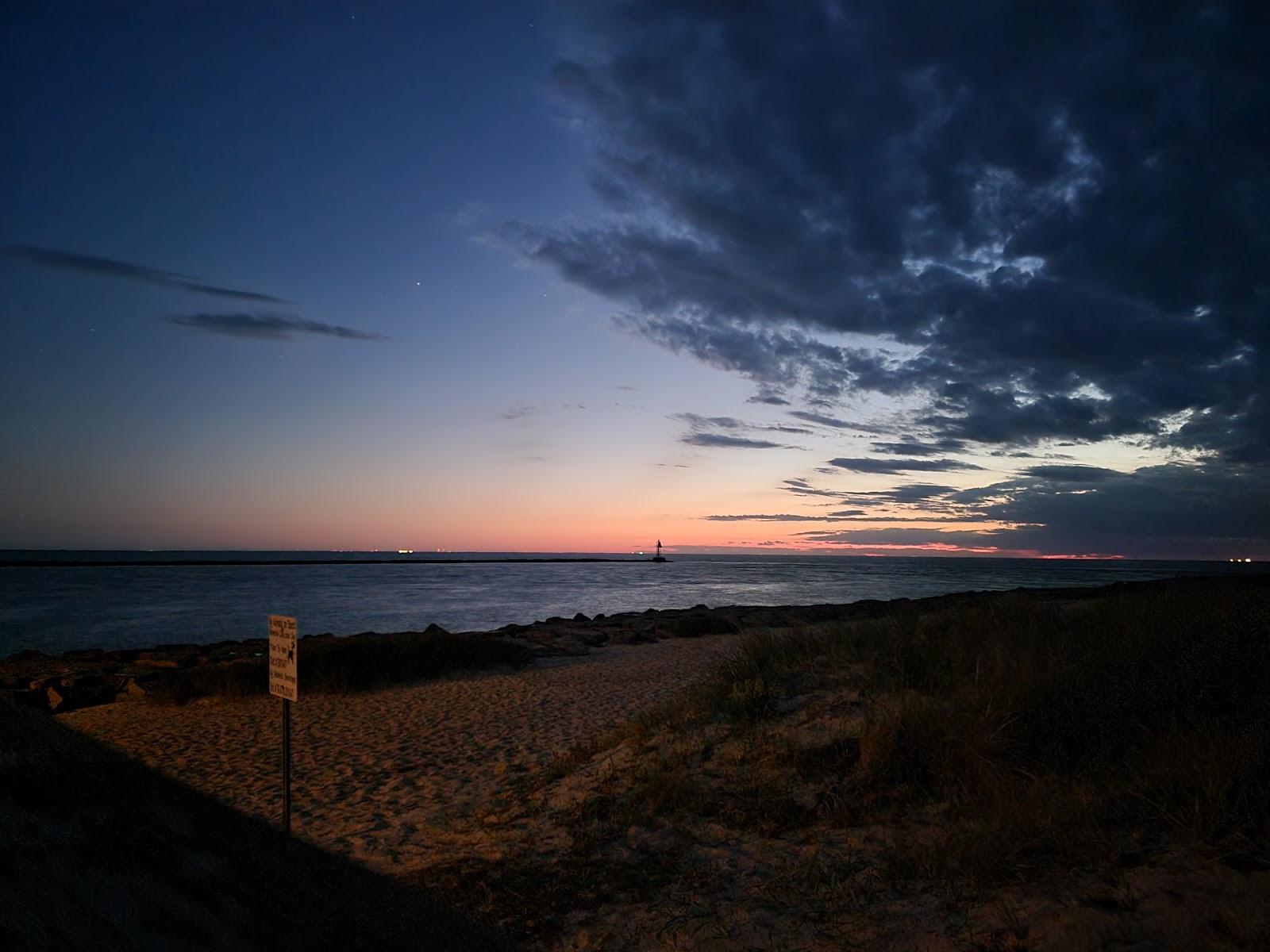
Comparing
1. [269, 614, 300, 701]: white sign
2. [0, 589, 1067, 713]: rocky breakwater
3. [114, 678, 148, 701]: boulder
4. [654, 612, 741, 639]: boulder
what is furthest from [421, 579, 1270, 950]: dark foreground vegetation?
[654, 612, 741, 639]: boulder

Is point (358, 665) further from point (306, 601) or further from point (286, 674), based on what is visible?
point (306, 601)

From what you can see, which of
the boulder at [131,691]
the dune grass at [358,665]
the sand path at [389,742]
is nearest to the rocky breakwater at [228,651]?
the boulder at [131,691]

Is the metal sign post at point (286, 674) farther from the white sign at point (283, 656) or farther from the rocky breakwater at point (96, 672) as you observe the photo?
the rocky breakwater at point (96, 672)

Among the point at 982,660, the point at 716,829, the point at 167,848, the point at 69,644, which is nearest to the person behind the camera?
the point at 167,848

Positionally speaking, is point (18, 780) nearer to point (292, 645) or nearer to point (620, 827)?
point (292, 645)

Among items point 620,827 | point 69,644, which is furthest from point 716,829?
point 69,644

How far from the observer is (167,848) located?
387cm

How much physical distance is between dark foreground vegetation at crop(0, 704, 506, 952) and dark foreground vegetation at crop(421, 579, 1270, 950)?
0.80 meters

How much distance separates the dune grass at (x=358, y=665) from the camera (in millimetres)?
14328

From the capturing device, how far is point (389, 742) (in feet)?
35.0

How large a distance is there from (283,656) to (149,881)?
298cm

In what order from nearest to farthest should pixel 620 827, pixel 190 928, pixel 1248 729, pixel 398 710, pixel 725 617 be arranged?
pixel 190 928 < pixel 1248 729 < pixel 620 827 < pixel 398 710 < pixel 725 617

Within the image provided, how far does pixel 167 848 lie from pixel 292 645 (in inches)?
91.1

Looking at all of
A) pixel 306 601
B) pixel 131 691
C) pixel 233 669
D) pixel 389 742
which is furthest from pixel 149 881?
pixel 306 601
